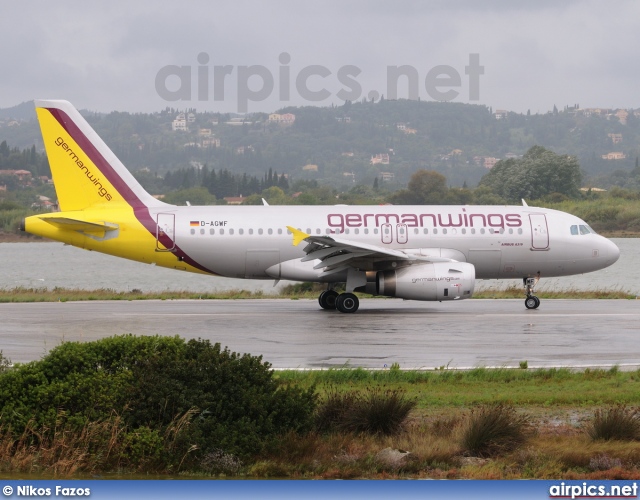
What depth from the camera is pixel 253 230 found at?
104ft

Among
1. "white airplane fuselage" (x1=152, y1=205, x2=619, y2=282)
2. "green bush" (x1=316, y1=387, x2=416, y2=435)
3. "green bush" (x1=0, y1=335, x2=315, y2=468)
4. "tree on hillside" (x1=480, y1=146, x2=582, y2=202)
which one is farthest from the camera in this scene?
"tree on hillside" (x1=480, y1=146, x2=582, y2=202)

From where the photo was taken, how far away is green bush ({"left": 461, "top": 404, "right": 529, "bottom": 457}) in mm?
12023

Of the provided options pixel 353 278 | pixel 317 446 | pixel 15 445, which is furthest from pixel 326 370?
pixel 353 278

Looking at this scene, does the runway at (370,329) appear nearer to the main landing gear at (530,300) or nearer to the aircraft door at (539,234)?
the main landing gear at (530,300)

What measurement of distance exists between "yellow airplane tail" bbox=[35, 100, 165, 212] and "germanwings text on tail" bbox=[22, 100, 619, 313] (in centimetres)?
3

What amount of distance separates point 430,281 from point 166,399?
18.0 meters

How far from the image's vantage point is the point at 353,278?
3053 centimetres

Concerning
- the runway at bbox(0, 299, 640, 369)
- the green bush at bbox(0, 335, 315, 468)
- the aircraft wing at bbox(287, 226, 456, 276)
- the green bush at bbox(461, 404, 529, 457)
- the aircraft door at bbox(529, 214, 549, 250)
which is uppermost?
the aircraft door at bbox(529, 214, 549, 250)

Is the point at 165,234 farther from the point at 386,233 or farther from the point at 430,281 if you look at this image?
the point at 430,281

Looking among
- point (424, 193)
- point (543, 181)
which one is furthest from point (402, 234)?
point (543, 181)

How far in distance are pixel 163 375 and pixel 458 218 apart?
21013mm

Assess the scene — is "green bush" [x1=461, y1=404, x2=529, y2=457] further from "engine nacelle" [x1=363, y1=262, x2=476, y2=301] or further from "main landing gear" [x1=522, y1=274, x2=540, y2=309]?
"main landing gear" [x1=522, y1=274, x2=540, y2=309]

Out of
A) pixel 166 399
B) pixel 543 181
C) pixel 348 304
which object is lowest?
pixel 348 304

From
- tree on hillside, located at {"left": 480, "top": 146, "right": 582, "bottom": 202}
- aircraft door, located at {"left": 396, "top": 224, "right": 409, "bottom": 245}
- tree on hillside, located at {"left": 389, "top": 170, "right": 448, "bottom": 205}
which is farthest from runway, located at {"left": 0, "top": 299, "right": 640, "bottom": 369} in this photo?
tree on hillside, located at {"left": 480, "top": 146, "right": 582, "bottom": 202}
